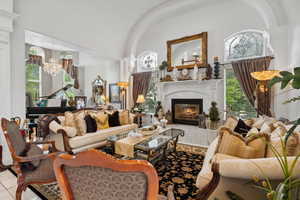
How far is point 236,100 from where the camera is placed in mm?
4691

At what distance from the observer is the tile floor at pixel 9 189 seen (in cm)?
197

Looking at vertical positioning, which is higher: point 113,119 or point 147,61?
point 147,61

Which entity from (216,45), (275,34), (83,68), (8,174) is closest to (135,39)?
(216,45)

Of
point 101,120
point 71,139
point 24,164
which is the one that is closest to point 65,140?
point 71,139

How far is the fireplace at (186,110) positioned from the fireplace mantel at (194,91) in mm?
143

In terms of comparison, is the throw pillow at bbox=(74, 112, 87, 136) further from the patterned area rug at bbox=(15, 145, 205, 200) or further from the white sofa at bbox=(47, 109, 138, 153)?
the patterned area rug at bbox=(15, 145, 205, 200)

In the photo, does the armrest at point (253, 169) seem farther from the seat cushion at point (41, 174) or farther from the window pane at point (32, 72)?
the window pane at point (32, 72)

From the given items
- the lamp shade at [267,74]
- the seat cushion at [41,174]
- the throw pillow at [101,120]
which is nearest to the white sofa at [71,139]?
the throw pillow at [101,120]

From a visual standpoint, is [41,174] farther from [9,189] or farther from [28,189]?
[9,189]

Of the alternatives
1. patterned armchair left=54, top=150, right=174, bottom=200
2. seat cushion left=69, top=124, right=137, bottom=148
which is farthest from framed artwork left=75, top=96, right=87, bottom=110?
patterned armchair left=54, top=150, right=174, bottom=200

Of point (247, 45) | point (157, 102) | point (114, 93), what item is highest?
point (247, 45)

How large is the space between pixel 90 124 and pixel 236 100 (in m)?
4.21

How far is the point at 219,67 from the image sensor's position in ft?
15.9

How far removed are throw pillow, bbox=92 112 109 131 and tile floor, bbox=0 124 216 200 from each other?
1.83m
